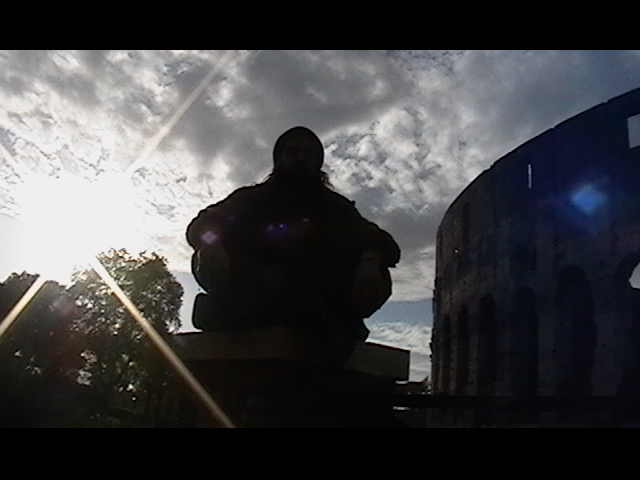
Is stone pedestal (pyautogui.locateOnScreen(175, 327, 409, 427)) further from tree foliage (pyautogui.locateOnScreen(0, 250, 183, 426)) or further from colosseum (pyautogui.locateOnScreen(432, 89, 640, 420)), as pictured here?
tree foliage (pyautogui.locateOnScreen(0, 250, 183, 426))

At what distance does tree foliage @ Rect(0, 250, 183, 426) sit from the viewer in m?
17.8

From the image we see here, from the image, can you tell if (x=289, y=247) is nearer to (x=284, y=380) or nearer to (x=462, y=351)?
(x=284, y=380)

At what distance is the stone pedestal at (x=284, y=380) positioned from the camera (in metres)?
2.13

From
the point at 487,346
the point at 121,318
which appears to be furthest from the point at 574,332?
the point at 121,318

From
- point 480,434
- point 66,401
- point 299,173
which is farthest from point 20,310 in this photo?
point 480,434

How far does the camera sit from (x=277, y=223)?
7.91ft

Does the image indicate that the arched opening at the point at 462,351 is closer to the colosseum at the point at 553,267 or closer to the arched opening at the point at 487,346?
the colosseum at the point at 553,267

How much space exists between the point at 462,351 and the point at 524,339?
218 cm

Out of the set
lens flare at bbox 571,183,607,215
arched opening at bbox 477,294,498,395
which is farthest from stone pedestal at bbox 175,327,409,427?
arched opening at bbox 477,294,498,395

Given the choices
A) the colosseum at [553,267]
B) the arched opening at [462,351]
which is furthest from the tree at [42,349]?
the colosseum at [553,267]

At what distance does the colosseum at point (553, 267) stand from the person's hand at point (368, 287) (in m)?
12.0

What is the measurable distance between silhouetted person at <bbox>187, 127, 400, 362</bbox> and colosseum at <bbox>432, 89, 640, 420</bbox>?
11.9m

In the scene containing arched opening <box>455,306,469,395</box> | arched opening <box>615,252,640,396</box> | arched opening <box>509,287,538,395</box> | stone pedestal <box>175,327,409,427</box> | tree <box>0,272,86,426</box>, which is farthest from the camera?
arched opening <box>455,306,469,395</box>

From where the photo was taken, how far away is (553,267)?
15.2 metres
